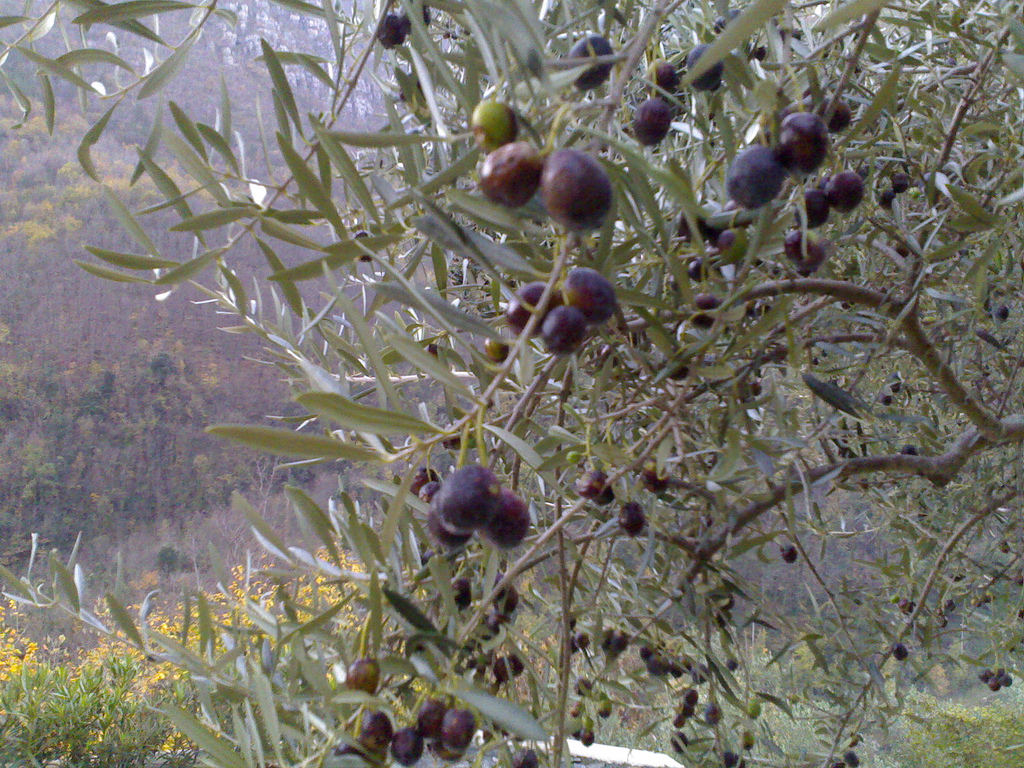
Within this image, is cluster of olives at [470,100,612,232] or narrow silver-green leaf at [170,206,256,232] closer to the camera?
cluster of olives at [470,100,612,232]

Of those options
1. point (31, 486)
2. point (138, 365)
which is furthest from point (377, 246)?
point (138, 365)

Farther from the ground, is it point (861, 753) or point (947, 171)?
point (947, 171)

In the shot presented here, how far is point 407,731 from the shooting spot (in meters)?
0.40

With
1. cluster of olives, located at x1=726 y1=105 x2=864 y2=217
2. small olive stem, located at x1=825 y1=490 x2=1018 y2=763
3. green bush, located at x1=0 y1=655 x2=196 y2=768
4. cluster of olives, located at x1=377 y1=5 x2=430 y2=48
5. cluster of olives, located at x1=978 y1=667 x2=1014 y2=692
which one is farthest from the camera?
green bush, located at x1=0 y1=655 x2=196 y2=768

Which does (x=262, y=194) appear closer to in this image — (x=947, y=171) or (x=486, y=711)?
(x=486, y=711)

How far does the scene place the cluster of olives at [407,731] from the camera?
39 centimetres

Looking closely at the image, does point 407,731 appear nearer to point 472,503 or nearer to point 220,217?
point 472,503

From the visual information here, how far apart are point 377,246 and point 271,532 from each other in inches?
9.4

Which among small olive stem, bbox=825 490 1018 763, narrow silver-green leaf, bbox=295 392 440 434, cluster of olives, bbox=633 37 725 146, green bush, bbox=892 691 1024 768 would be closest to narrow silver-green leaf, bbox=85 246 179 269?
narrow silver-green leaf, bbox=295 392 440 434

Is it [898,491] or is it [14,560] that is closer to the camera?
[898,491]

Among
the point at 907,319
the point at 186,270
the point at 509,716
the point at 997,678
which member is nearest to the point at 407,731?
the point at 509,716

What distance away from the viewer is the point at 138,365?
8.30m

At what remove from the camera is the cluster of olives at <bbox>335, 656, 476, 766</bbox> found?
39cm

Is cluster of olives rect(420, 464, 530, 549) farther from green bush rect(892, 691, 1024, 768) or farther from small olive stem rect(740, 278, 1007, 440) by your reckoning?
green bush rect(892, 691, 1024, 768)
